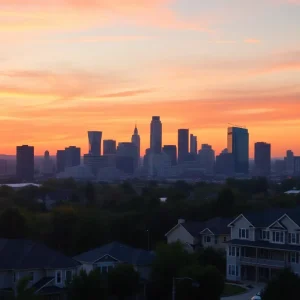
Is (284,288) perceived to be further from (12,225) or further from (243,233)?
(12,225)

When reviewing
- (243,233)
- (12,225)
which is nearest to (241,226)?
(243,233)

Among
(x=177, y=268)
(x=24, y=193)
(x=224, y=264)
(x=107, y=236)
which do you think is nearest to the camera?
(x=177, y=268)

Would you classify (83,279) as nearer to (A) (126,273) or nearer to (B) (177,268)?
(A) (126,273)

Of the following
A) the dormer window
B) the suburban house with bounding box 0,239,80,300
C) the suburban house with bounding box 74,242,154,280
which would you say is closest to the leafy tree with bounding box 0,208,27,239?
the suburban house with bounding box 74,242,154,280

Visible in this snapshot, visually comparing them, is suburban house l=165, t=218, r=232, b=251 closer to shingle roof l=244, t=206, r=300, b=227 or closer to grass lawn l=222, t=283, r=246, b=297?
shingle roof l=244, t=206, r=300, b=227

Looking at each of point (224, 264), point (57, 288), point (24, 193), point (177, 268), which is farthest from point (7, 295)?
point (24, 193)

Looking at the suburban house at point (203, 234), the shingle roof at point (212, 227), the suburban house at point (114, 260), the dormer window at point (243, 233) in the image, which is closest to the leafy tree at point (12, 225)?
the suburban house at point (203, 234)

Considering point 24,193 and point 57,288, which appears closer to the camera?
point 57,288
